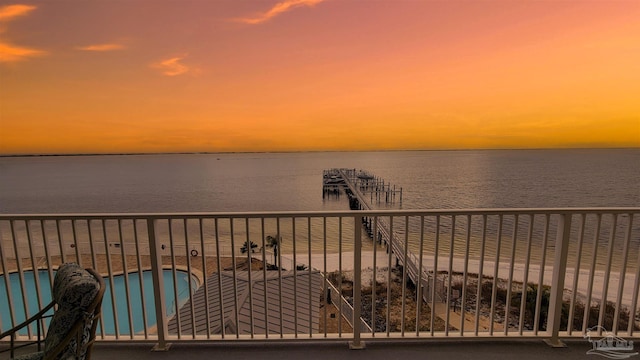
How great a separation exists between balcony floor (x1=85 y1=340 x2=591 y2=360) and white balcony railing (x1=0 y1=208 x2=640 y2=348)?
0.07 m

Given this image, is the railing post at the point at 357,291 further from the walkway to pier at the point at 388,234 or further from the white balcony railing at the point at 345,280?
the walkway to pier at the point at 388,234

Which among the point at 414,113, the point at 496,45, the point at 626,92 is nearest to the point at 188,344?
the point at 496,45

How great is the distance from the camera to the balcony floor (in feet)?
7.41

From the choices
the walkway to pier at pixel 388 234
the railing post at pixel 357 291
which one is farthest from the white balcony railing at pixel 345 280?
the walkway to pier at pixel 388 234

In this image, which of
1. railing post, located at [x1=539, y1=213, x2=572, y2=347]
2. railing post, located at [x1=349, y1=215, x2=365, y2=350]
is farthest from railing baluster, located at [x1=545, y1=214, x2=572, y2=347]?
railing post, located at [x1=349, y1=215, x2=365, y2=350]

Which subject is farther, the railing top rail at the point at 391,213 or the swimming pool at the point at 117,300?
the swimming pool at the point at 117,300

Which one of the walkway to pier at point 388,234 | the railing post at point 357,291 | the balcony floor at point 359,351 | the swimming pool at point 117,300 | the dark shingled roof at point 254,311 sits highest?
the railing post at point 357,291

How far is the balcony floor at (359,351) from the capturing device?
7.41ft

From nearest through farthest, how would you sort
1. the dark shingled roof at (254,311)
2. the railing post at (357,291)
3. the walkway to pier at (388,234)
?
the railing post at (357,291) → the dark shingled roof at (254,311) → the walkway to pier at (388,234)

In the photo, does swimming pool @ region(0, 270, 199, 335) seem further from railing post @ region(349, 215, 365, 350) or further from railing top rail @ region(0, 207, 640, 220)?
railing post @ region(349, 215, 365, 350)

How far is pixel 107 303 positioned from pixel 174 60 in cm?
615

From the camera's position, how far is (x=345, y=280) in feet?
48.3

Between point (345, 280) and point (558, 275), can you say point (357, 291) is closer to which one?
point (558, 275)

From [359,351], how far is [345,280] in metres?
12.9
